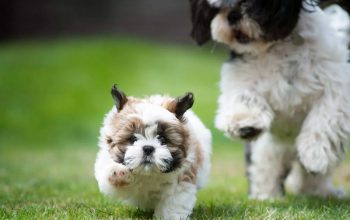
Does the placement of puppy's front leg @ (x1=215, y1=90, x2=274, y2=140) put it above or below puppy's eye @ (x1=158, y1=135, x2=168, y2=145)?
below

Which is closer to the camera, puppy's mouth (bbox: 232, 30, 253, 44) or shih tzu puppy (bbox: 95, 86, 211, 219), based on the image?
shih tzu puppy (bbox: 95, 86, 211, 219)

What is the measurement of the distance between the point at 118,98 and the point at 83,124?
843cm

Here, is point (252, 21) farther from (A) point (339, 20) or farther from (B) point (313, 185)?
(B) point (313, 185)

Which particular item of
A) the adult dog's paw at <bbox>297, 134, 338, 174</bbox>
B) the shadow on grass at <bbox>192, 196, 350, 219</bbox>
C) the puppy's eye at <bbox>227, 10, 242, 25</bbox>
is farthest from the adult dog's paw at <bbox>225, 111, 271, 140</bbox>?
the puppy's eye at <bbox>227, 10, 242, 25</bbox>

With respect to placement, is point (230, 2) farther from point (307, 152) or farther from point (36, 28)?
point (36, 28)

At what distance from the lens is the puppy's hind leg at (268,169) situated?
19.9ft

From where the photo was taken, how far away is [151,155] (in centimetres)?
396

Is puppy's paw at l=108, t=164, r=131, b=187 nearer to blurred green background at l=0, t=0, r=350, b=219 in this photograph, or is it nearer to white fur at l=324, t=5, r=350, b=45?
blurred green background at l=0, t=0, r=350, b=219

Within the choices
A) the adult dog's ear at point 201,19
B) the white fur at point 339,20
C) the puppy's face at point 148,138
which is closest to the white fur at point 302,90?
the adult dog's ear at point 201,19

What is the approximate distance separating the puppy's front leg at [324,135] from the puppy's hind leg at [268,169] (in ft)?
2.61

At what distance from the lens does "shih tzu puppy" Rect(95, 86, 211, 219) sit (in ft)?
13.1

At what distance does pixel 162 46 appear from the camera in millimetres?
18047

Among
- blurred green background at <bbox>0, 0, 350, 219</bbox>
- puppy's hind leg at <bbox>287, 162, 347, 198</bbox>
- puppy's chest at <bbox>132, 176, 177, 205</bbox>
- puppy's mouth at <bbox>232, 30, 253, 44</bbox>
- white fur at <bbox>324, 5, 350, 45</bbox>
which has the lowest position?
blurred green background at <bbox>0, 0, 350, 219</bbox>

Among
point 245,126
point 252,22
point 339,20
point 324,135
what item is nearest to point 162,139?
point 245,126
